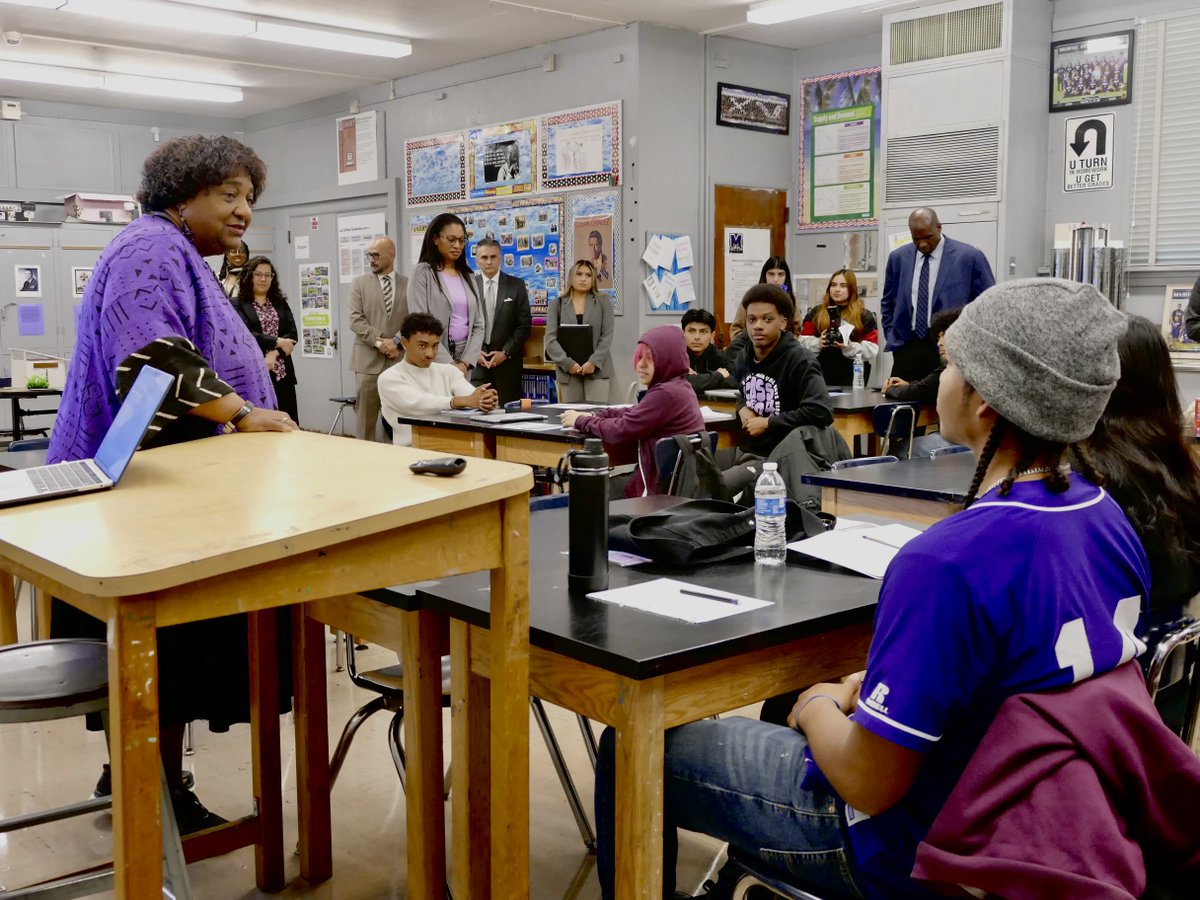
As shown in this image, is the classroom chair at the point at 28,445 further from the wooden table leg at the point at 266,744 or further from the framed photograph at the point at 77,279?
the framed photograph at the point at 77,279

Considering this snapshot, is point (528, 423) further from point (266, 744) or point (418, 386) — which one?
point (266, 744)

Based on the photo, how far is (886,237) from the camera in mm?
7590

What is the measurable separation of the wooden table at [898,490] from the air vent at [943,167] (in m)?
4.01

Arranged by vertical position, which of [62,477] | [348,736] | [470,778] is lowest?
[348,736]

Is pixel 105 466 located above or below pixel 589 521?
above

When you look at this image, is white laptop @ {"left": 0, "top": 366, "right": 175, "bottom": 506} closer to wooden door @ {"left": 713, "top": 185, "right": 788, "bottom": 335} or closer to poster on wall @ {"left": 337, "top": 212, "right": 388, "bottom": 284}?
wooden door @ {"left": 713, "top": 185, "right": 788, "bottom": 335}

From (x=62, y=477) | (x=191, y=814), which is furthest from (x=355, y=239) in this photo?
(x=62, y=477)

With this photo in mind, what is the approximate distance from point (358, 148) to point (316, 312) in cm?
174

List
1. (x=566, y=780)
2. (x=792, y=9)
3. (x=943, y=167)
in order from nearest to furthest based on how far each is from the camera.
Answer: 1. (x=566, y=780)
2. (x=943, y=167)
3. (x=792, y=9)

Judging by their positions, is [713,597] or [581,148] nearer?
[713,597]

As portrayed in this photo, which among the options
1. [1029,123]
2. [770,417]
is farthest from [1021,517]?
[1029,123]

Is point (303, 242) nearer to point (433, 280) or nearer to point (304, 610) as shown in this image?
point (433, 280)

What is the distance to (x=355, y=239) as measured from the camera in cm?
1059

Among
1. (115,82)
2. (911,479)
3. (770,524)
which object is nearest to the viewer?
(770,524)
